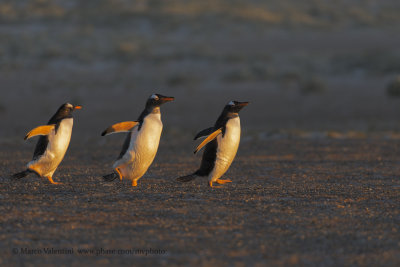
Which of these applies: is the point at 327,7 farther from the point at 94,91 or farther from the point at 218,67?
the point at 94,91

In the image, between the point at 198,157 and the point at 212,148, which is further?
the point at 198,157

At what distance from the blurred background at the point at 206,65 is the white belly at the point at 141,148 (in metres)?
8.02

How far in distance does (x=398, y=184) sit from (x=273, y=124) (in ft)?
37.3

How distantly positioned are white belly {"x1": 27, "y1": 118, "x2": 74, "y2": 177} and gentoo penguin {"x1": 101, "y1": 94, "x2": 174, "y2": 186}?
656mm

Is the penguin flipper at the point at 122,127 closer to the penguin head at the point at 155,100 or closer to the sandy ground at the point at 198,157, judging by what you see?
the penguin head at the point at 155,100

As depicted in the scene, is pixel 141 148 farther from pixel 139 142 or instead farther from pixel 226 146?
pixel 226 146

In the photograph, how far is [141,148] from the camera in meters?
8.30

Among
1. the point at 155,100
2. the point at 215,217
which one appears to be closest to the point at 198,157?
the point at 155,100

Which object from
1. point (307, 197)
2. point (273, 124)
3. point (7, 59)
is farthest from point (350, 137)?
point (7, 59)

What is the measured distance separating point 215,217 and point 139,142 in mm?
1929

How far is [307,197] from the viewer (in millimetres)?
7828

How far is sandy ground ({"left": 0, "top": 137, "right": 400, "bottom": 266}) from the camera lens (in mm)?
5445

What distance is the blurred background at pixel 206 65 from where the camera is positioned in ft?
72.3

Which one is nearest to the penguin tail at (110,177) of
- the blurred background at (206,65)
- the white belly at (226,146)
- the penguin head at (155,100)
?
the penguin head at (155,100)
